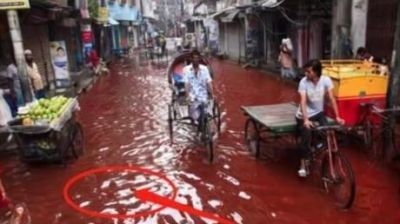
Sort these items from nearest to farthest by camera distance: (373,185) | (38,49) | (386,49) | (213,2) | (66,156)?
(373,185) < (66,156) < (386,49) < (38,49) < (213,2)

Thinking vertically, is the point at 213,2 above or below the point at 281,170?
above

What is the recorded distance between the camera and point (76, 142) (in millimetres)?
9508

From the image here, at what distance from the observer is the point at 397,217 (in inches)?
225

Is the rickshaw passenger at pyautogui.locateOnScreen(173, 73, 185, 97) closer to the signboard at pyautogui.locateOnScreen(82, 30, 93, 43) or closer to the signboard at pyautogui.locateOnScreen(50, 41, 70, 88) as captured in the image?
the signboard at pyautogui.locateOnScreen(50, 41, 70, 88)

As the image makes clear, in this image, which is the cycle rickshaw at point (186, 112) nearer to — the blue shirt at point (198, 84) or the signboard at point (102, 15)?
the blue shirt at point (198, 84)

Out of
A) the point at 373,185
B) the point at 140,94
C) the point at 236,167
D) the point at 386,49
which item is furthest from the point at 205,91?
the point at 140,94

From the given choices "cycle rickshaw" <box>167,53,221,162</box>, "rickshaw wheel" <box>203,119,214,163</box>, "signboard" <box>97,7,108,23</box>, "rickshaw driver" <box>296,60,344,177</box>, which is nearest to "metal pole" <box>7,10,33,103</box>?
"cycle rickshaw" <box>167,53,221,162</box>

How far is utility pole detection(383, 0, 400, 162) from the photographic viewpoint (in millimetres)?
7479

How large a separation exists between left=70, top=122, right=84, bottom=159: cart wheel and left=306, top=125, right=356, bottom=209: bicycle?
15.5ft

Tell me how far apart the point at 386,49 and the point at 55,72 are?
11.6m

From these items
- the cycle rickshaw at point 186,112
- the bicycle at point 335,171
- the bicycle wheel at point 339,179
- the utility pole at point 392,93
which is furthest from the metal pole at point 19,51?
the utility pole at point 392,93

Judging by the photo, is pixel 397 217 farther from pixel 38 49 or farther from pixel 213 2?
pixel 213 2

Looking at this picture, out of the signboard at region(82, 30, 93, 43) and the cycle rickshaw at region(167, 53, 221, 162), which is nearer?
the cycle rickshaw at region(167, 53, 221, 162)

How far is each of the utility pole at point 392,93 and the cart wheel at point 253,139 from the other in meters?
2.20
